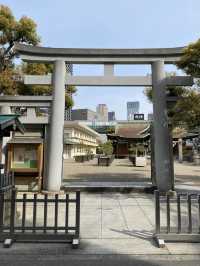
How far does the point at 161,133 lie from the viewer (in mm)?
11938

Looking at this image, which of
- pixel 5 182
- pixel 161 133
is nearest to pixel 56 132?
pixel 161 133

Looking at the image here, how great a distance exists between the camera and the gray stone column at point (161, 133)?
38.8 ft

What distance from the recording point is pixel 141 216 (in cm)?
841

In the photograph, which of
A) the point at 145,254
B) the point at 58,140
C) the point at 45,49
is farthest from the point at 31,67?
the point at 145,254

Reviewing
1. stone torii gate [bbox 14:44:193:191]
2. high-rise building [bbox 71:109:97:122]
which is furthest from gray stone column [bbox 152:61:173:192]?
high-rise building [bbox 71:109:97:122]

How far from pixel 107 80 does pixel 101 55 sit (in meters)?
1.10

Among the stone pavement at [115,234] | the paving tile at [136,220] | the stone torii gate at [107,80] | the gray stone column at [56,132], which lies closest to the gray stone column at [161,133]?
the stone torii gate at [107,80]

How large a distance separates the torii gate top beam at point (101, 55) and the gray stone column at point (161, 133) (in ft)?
1.38

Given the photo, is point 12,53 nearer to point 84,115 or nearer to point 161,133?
point 161,133

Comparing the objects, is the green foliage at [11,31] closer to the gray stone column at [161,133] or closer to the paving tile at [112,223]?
the gray stone column at [161,133]

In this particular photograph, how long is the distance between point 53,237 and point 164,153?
6960mm

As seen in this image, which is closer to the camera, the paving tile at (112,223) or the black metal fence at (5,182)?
the paving tile at (112,223)

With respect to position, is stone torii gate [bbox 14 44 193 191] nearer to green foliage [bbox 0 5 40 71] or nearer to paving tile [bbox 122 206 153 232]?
paving tile [bbox 122 206 153 232]

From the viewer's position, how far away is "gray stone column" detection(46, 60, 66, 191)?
38.6ft
